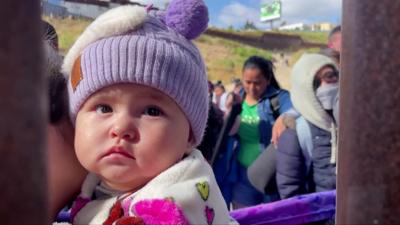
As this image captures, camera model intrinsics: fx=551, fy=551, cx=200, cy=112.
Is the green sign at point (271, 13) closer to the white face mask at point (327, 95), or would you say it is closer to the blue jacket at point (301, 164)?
the white face mask at point (327, 95)

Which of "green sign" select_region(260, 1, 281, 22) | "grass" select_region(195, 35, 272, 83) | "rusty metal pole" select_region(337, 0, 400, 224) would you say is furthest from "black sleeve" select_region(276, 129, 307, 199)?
"green sign" select_region(260, 1, 281, 22)

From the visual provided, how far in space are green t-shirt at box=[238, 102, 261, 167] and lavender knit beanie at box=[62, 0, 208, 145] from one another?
275 cm

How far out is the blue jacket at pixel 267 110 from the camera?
13.6 feet

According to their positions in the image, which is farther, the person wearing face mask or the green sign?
the green sign

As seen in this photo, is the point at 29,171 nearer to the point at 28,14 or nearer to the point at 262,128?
the point at 28,14

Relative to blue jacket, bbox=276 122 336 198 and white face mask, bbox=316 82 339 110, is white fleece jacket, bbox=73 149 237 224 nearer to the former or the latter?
blue jacket, bbox=276 122 336 198

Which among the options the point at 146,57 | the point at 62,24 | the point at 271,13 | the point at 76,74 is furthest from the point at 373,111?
the point at 271,13

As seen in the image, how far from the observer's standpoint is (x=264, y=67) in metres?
4.69

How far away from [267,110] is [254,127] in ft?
0.59

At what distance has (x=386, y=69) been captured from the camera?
0.47 meters

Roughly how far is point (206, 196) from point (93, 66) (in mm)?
391

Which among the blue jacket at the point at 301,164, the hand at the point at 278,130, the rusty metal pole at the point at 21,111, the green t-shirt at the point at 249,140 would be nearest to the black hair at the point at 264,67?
the green t-shirt at the point at 249,140

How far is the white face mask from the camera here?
123 inches

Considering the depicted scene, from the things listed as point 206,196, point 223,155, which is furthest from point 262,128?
point 206,196
